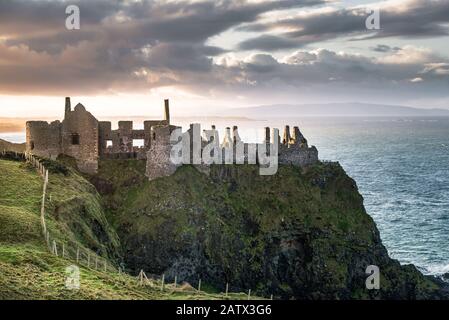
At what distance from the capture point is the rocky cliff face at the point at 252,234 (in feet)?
257

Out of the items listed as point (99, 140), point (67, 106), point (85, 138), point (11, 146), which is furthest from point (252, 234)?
point (11, 146)

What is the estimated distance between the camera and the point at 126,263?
7519 cm

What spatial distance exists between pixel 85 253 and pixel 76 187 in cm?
2068

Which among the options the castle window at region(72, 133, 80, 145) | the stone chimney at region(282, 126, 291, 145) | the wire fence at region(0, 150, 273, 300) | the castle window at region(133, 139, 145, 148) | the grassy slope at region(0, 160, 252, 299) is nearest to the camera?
the grassy slope at region(0, 160, 252, 299)

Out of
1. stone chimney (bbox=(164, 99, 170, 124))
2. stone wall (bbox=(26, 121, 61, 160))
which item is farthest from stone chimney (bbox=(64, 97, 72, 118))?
stone chimney (bbox=(164, 99, 170, 124))

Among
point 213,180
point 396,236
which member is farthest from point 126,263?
point 396,236

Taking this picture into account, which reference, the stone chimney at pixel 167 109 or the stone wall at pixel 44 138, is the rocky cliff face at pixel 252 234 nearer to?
the stone wall at pixel 44 138

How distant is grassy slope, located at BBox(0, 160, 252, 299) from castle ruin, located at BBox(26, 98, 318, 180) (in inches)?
361

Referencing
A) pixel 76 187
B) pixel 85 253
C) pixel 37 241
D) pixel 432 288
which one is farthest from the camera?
pixel 432 288

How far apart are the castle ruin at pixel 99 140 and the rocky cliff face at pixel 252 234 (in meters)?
1.98

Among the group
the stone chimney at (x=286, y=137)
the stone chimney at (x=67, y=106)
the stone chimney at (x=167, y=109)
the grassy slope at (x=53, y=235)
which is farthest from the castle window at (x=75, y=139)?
the stone chimney at (x=286, y=137)

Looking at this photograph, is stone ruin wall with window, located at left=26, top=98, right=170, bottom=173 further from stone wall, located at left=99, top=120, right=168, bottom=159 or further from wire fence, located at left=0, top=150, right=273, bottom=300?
wire fence, located at left=0, top=150, right=273, bottom=300

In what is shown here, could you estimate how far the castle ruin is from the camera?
82.8 meters
